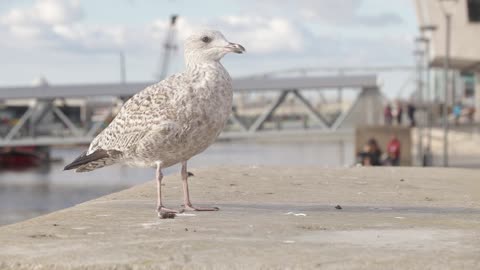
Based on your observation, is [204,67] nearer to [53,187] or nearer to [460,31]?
[460,31]

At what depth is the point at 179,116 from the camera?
740 cm

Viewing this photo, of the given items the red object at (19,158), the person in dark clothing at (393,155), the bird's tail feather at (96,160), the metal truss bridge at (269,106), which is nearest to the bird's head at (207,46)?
the bird's tail feather at (96,160)

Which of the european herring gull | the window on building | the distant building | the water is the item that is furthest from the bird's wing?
the window on building

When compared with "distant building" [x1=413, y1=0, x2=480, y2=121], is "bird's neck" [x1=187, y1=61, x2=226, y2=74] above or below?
below

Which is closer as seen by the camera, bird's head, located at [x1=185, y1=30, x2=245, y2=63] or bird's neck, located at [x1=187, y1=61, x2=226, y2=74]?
bird's neck, located at [x1=187, y1=61, x2=226, y2=74]

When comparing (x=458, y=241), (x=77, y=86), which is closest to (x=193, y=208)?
(x=458, y=241)

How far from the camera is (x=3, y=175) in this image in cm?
9106

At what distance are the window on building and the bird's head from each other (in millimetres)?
56275

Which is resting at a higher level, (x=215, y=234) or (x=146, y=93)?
(x=146, y=93)

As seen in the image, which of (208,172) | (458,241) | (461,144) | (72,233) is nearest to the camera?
(458,241)

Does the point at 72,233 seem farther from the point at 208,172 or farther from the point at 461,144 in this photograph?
the point at 461,144

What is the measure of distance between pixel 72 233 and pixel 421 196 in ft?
13.5

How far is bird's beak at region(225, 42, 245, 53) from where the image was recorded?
7562 millimetres

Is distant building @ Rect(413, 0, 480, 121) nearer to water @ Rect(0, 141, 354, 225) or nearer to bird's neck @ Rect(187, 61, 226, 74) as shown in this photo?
water @ Rect(0, 141, 354, 225)
